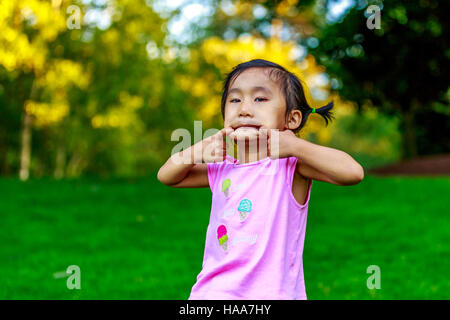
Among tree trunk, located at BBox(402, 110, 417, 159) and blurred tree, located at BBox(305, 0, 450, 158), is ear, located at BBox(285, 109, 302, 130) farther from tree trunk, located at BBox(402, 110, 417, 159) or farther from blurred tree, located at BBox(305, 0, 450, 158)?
tree trunk, located at BBox(402, 110, 417, 159)

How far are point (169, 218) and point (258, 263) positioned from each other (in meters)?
7.57

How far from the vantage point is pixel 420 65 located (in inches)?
523

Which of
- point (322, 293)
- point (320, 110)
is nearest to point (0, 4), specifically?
point (322, 293)

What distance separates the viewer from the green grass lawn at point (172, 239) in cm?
533

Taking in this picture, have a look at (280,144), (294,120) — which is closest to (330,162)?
(280,144)

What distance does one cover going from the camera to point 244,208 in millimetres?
2184

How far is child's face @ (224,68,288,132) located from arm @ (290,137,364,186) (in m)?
0.19

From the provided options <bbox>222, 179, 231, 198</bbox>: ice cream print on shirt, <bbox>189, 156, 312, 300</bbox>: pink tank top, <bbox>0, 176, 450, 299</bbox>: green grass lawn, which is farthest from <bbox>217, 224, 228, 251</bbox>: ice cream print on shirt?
Result: <bbox>0, 176, 450, 299</bbox>: green grass lawn

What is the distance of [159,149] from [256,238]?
986 inches

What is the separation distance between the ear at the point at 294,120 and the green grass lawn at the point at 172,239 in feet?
9.77

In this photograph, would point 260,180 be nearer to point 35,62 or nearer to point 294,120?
point 294,120

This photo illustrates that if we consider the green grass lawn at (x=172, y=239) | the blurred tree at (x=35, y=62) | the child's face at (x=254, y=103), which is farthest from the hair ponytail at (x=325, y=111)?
the blurred tree at (x=35, y=62)

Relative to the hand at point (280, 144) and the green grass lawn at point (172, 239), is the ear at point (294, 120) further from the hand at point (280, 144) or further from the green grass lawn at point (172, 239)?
the green grass lawn at point (172, 239)

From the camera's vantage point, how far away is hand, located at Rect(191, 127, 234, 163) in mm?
2238
